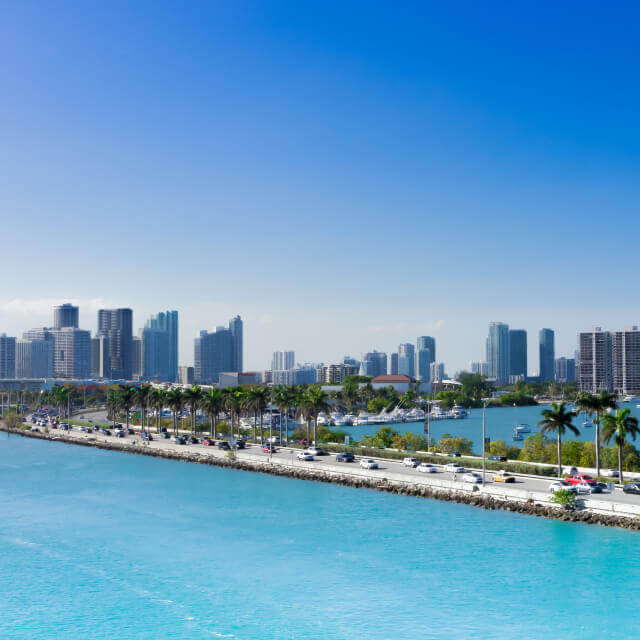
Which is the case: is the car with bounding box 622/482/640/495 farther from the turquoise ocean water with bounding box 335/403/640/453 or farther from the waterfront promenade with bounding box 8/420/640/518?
the turquoise ocean water with bounding box 335/403/640/453

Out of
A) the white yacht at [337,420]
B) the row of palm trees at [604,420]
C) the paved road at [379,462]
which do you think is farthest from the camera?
the white yacht at [337,420]

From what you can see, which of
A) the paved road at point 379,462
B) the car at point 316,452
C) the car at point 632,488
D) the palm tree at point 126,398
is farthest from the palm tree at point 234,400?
the car at point 632,488

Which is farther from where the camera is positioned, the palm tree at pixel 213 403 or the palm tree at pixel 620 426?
the palm tree at pixel 213 403

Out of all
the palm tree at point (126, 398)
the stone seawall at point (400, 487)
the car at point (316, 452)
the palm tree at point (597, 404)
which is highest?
the palm tree at point (597, 404)

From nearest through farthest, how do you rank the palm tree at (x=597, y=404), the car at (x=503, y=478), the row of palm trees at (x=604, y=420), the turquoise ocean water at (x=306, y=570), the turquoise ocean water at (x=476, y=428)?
the turquoise ocean water at (x=306, y=570), the row of palm trees at (x=604, y=420), the palm tree at (x=597, y=404), the car at (x=503, y=478), the turquoise ocean water at (x=476, y=428)

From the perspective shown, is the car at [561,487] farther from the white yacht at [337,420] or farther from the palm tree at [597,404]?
the white yacht at [337,420]

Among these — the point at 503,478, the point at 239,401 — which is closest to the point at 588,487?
the point at 503,478

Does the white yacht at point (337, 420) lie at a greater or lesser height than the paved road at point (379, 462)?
lesser
